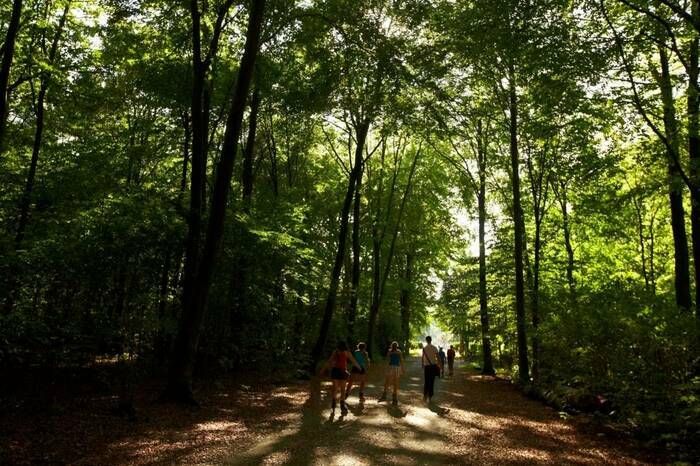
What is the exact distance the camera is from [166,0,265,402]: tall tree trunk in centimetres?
1217

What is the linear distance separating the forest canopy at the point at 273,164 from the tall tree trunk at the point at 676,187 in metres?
0.09

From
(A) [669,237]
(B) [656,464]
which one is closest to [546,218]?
(A) [669,237]

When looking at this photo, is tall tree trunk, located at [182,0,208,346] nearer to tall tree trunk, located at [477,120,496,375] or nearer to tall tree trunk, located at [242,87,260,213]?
tall tree trunk, located at [242,87,260,213]

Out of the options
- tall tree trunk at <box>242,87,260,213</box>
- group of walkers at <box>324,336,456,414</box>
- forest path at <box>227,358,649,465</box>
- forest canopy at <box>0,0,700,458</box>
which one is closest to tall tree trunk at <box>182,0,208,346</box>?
forest canopy at <box>0,0,700,458</box>

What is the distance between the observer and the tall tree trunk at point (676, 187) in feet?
44.2

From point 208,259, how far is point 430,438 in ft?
22.1

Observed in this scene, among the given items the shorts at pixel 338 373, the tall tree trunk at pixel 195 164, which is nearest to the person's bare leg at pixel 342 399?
the shorts at pixel 338 373

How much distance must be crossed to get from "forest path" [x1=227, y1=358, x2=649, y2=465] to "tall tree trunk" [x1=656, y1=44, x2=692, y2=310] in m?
5.15

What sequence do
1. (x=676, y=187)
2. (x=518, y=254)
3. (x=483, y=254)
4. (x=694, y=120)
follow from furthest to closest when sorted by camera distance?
(x=483, y=254)
(x=518, y=254)
(x=694, y=120)
(x=676, y=187)

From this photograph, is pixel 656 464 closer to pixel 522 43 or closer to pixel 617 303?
pixel 617 303

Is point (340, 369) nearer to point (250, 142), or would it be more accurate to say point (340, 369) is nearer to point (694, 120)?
point (250, 142)

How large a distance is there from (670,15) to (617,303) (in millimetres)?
7574

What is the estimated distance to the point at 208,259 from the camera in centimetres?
1233

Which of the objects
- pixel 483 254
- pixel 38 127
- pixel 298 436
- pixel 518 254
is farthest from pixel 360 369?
pixel 483 254
